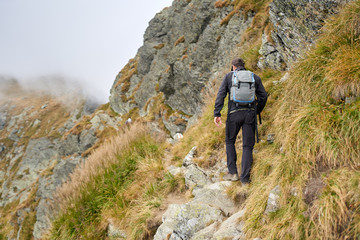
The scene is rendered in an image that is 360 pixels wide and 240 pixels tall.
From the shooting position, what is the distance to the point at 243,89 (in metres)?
4.39

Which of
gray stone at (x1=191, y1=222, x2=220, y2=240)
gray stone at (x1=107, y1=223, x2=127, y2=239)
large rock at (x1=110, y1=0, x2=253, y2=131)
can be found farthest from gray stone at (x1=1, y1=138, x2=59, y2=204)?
gray stone at (x1=191, y1=222, x2=220, y2=240)

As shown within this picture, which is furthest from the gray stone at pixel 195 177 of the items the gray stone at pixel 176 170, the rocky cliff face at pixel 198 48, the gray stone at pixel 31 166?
the gray stone at pixel 31 166

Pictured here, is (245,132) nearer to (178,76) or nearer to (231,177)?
(231,177)

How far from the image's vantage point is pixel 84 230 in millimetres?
5184

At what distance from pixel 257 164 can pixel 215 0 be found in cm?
2330

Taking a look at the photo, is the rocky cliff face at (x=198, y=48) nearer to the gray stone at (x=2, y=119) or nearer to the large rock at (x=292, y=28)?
the large rock at (x=292, y=28)

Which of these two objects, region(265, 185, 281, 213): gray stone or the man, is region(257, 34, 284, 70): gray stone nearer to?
the man

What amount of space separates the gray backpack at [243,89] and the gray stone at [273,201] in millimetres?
1898

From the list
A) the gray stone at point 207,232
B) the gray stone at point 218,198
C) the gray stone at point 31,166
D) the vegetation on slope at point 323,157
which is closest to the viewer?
the vegetation on slope at point 323,157

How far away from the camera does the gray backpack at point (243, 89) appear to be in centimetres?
439

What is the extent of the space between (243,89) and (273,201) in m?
2.23

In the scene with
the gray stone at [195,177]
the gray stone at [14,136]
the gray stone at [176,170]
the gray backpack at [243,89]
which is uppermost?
the gray stone at [14,136]

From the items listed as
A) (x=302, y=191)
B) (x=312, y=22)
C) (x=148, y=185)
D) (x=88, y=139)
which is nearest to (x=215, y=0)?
(x=312, y=22)

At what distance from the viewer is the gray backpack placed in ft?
14.4
